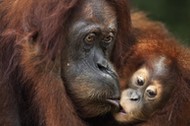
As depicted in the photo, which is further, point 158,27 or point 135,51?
point 158,27

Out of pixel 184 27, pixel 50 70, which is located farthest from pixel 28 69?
pixel 184 27

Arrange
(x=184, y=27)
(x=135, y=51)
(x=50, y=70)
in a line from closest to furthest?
1. (x=50, y=70)
2. (x=135, y=51)
3. (x=184, y=27)

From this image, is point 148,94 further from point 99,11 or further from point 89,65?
point 99,11

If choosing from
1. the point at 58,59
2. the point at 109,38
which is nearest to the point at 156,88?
the point at 109,38

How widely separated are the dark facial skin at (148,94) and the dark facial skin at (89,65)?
0.17m

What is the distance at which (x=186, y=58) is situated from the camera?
4605mm

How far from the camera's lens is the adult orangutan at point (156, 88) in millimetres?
4445

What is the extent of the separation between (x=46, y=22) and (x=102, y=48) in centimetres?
41

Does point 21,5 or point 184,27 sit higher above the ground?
point 21,5

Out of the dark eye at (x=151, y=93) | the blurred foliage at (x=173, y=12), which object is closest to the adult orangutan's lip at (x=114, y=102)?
the dark eye at (x=151, y=93)

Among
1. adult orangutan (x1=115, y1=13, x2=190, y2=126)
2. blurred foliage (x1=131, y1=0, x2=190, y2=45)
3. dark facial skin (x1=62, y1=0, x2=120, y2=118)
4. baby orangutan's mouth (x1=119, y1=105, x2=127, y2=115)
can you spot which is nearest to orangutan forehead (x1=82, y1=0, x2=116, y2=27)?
dark facial skin (x1=62, y1=0, x2=120, y2=118)

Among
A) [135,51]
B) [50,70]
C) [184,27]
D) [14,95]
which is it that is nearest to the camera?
[50,70]

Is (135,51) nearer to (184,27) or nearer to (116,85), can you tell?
(116,85)

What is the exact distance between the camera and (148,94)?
4465 millimetres
